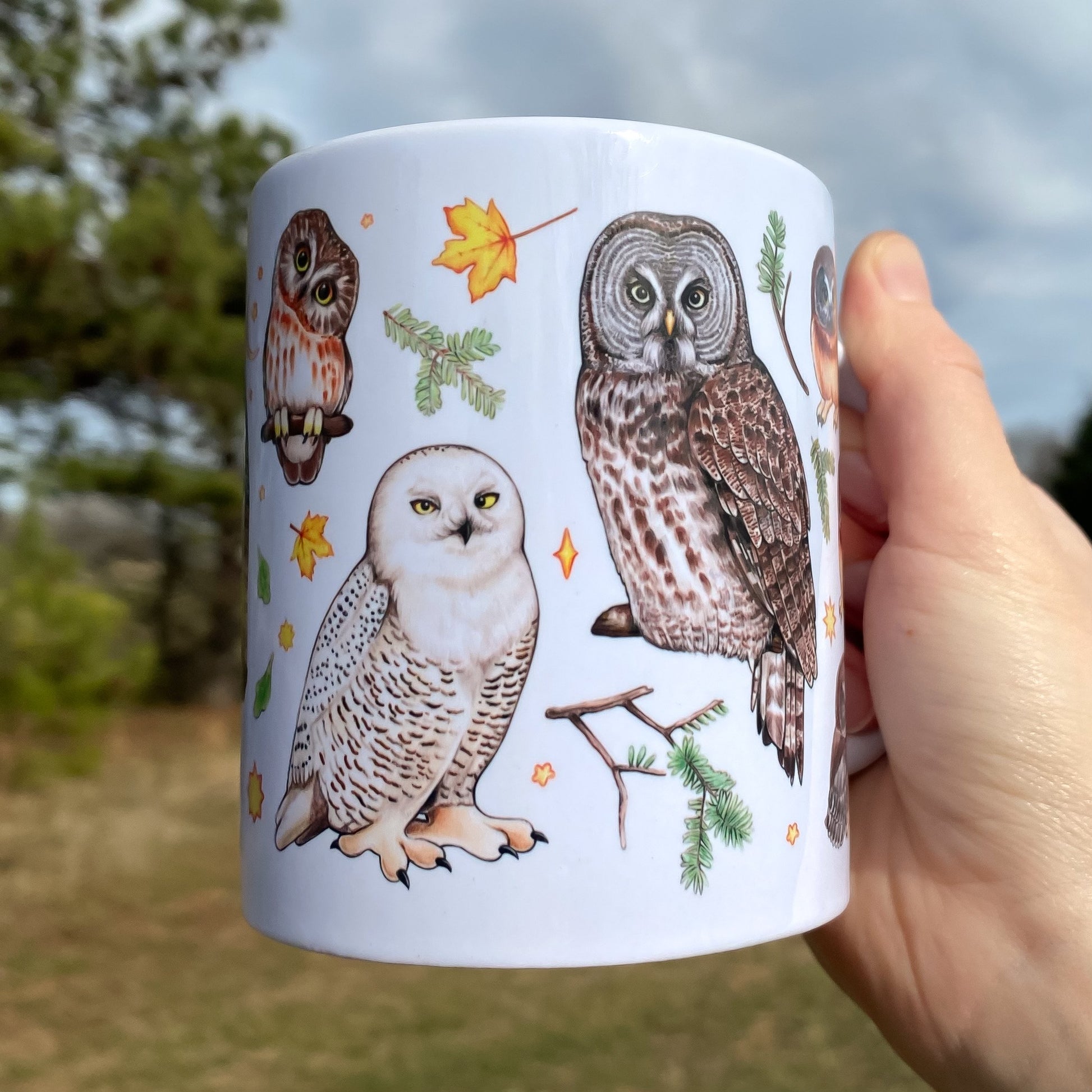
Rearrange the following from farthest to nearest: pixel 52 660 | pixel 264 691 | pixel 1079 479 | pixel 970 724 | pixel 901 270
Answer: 1. pixel 1079 479
2. pixel 52 660
3. pixel 901 270
4. pixel 970 724
5. pixel 264 691

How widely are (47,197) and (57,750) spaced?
83.2 inches

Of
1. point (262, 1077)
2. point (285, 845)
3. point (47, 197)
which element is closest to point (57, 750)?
point (262, 1077)

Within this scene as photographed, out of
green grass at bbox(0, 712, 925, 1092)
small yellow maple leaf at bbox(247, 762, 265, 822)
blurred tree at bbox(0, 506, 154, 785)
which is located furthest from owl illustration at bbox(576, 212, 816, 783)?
blurred tree at bbox(0, 506, 154, 785)

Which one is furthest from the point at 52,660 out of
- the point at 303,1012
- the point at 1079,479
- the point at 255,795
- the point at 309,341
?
the point at 1079,479

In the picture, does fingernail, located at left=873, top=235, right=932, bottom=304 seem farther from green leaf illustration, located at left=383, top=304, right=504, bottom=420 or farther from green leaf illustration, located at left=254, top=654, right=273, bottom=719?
green leaf illustration, located at left=254, top=654, right=273, bottom=719

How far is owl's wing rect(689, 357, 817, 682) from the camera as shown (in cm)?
85

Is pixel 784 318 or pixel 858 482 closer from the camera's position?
pixel 784 318

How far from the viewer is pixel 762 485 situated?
88 centimetres

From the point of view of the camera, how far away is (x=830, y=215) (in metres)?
1.00

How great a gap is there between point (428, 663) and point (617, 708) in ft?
0.47

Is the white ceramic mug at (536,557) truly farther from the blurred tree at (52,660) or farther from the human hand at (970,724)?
the blurred tree at (52,660)

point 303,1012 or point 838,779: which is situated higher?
point 838,779

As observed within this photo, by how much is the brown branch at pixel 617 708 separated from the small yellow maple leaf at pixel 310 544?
221 mm

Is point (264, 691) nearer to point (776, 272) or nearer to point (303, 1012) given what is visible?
point (776, 272)
